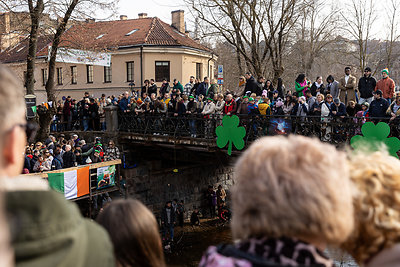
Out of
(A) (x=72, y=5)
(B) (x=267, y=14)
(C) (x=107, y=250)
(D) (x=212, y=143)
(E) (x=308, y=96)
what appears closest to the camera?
(C) (x=107, y=250)

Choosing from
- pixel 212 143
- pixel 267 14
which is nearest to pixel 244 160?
pixel 212 143

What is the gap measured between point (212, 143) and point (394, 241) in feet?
41.3

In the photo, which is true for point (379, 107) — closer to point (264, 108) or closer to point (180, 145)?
point (264, 108)

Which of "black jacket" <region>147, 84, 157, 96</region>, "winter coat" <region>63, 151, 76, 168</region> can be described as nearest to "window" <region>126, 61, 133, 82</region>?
"black jacket" <region>147, 84, 157, 96</region>

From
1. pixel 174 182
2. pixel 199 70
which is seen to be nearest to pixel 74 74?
pixel 199 70

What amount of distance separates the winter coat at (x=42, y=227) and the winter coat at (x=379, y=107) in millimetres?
10456

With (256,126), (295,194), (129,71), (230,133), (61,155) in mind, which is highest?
(129,71)

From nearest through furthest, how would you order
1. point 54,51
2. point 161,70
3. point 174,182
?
1. point 54,51
2. point 174,182
3. point 161,70

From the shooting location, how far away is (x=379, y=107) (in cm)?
1015

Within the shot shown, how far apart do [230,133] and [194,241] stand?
7.02 m

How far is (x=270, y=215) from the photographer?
129cm

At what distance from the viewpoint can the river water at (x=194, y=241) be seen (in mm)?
15370

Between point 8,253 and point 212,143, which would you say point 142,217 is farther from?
point 212,143

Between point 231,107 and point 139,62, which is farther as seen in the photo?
point 139,62
